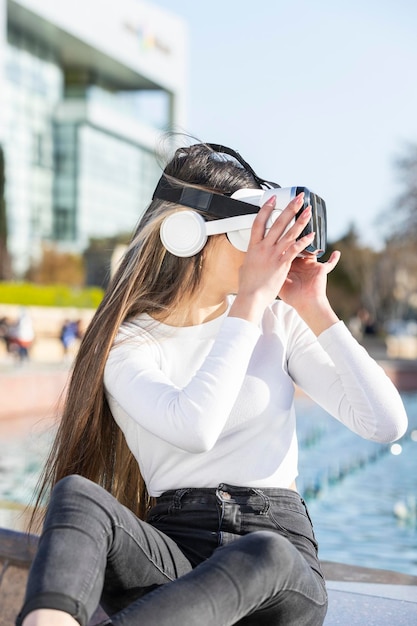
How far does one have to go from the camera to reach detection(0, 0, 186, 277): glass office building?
44.9 metres

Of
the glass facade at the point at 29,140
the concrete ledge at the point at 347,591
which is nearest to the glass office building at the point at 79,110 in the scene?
the glass facade at the point at 29,140

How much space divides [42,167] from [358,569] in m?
45.8

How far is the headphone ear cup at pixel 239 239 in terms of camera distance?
2.24 meters

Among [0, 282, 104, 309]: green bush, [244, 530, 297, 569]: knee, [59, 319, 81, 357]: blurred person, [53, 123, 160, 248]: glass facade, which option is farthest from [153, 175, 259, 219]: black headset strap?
[53, 123, 160, 248]: glass facade

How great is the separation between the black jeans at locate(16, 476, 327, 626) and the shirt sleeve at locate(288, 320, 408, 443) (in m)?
0.26

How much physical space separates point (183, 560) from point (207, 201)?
2.77 feet

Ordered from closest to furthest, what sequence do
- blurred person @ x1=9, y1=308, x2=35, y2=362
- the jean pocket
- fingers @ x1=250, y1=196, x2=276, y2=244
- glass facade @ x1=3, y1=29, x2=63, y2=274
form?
the jean pocket
fingers @ x1=250, y1=196, x2=276, y2=244
blurred person @ x1=9, y1=308, x2=35, y2=362
glass facade @ x1=3, y1=29, x2=63, y2=274

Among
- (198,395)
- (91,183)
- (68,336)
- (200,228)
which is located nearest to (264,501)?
(198,395)

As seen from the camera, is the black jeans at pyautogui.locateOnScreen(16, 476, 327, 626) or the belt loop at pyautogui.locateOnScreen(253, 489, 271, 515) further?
the belt loop at pyautogui.locateOnScreen(253, 489, 271, 515)

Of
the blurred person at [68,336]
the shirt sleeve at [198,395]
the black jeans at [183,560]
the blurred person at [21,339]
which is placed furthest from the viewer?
the blurred person at [68,336]

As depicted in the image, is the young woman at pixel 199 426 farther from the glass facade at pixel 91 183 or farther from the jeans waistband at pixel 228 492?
the glass facade at pixel 91 183

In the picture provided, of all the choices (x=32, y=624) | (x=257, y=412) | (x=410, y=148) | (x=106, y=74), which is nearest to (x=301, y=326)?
(x=257, y=412)

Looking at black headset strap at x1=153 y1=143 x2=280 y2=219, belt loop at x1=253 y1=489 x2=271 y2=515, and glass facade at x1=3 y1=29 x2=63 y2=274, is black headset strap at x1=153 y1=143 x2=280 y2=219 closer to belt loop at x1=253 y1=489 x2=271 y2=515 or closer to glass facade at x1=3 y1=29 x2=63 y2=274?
belt loop at x1=253 y1=489 x2=271 y2=515

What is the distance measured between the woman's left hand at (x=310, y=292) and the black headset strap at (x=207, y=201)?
0.21 meters
